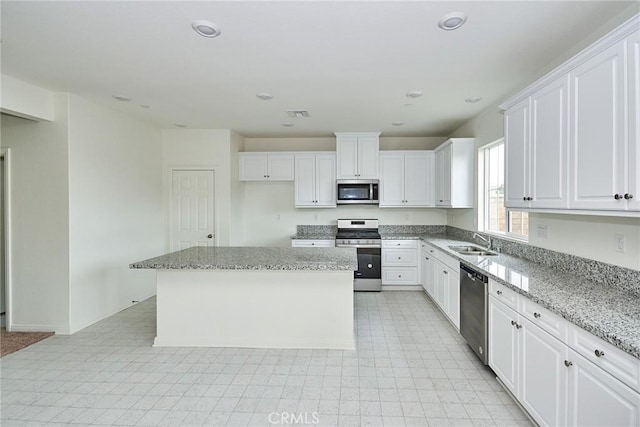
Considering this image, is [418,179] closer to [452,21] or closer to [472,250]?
[472,250]

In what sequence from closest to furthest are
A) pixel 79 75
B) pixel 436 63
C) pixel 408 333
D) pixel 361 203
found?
pixel 436 63 → pixel 79 75 → pixel 408 333 → pixel 361 203

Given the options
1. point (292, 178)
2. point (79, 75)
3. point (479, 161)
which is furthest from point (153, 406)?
point (479, 161)

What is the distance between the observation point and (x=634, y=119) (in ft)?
4.82

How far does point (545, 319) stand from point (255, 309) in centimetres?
231

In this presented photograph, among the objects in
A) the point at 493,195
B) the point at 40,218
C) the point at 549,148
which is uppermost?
the point at 549,148

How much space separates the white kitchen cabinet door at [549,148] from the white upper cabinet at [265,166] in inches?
142

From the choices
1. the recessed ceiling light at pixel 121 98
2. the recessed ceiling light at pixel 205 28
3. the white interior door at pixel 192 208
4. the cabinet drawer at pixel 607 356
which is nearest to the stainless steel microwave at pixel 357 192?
the white interior door at pixel 192 208

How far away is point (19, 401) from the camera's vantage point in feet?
7.22

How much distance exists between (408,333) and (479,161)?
2384mm

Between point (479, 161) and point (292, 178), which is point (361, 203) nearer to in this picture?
point (292, 178)

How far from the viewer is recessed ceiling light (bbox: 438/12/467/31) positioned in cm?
189

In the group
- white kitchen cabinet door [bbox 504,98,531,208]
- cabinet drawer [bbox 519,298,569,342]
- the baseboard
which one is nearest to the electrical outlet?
white kitchen cabinet door [bbox 504,98,531,208]

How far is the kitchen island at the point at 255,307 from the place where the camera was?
2.96 m

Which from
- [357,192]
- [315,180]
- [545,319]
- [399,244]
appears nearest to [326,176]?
[315,180]
